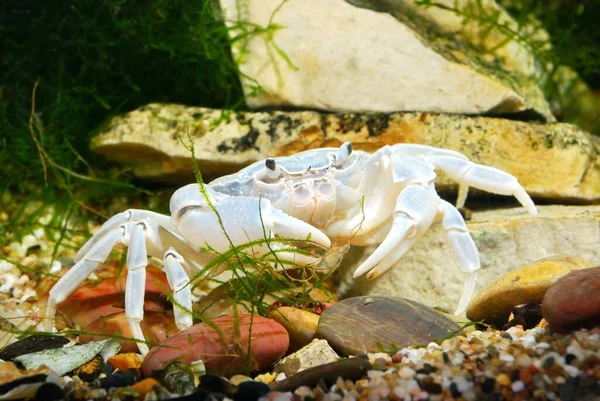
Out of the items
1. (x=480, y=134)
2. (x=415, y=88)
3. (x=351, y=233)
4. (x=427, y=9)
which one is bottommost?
(x=351, y=233)

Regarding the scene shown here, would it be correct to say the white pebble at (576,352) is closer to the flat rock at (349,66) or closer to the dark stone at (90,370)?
the dark stone at (90,370)

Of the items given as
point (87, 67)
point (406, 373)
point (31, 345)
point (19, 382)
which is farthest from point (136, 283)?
point (87, 67)

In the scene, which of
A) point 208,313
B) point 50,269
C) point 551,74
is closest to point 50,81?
point 50,269

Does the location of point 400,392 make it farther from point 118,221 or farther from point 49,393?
point 118,221

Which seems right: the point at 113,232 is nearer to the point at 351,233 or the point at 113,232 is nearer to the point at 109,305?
the point at 109,305

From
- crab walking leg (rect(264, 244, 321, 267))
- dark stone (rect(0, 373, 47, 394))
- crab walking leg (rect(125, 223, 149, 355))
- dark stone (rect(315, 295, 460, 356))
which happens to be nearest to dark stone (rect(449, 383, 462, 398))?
dark stone (rect(315, 295, 460, 356))

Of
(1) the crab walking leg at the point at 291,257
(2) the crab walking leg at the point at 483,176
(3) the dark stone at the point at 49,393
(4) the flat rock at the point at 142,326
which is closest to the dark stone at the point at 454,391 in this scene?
(1) the crab walking leg at the point at 291,257

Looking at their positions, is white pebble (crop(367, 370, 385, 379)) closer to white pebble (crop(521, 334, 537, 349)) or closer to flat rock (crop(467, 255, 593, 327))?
white pebble (crop(521, 334, 537, 349))
